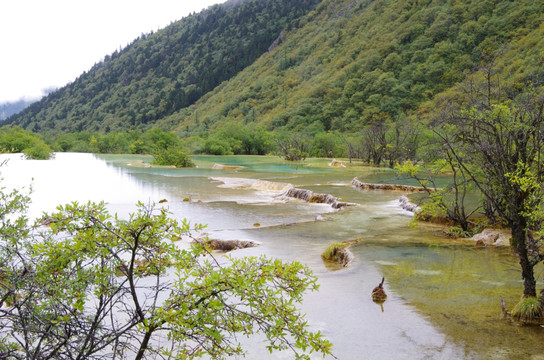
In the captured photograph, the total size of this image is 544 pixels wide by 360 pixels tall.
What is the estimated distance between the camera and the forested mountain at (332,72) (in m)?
77.4

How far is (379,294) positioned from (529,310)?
2.61m

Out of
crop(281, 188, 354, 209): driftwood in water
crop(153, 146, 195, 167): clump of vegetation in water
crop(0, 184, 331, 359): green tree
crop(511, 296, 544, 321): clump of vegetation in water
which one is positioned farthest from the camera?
crop(153, 146, 195, 167): clump of vegetation in water

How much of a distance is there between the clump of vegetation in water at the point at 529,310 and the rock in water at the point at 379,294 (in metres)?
2.28

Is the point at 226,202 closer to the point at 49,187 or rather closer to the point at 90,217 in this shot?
the point at 49,187

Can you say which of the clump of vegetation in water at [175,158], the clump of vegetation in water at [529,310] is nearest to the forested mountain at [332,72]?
the clump of vegetation in water at [529,310]

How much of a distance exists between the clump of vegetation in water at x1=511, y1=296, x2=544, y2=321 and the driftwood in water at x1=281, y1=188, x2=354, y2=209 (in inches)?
574

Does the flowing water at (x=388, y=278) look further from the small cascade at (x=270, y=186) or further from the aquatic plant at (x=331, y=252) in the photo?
the small cascade at (x=270, y=186)

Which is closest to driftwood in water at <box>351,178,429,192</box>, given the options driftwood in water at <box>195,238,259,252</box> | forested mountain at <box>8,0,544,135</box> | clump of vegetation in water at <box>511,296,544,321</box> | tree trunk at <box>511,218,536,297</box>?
forested mountain at <box>8,0,544,135</box>

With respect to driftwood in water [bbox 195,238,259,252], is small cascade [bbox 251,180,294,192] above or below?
above

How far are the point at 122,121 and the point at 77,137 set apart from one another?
200 feet

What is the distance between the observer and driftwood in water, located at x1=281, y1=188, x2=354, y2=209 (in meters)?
23.0

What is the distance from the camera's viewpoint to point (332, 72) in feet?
364

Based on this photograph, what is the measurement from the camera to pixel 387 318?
26.7 ft

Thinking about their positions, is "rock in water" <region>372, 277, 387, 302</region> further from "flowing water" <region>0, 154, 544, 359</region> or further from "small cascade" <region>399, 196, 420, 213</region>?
"small cascade" <region>399, 196, 420, 213</region>
